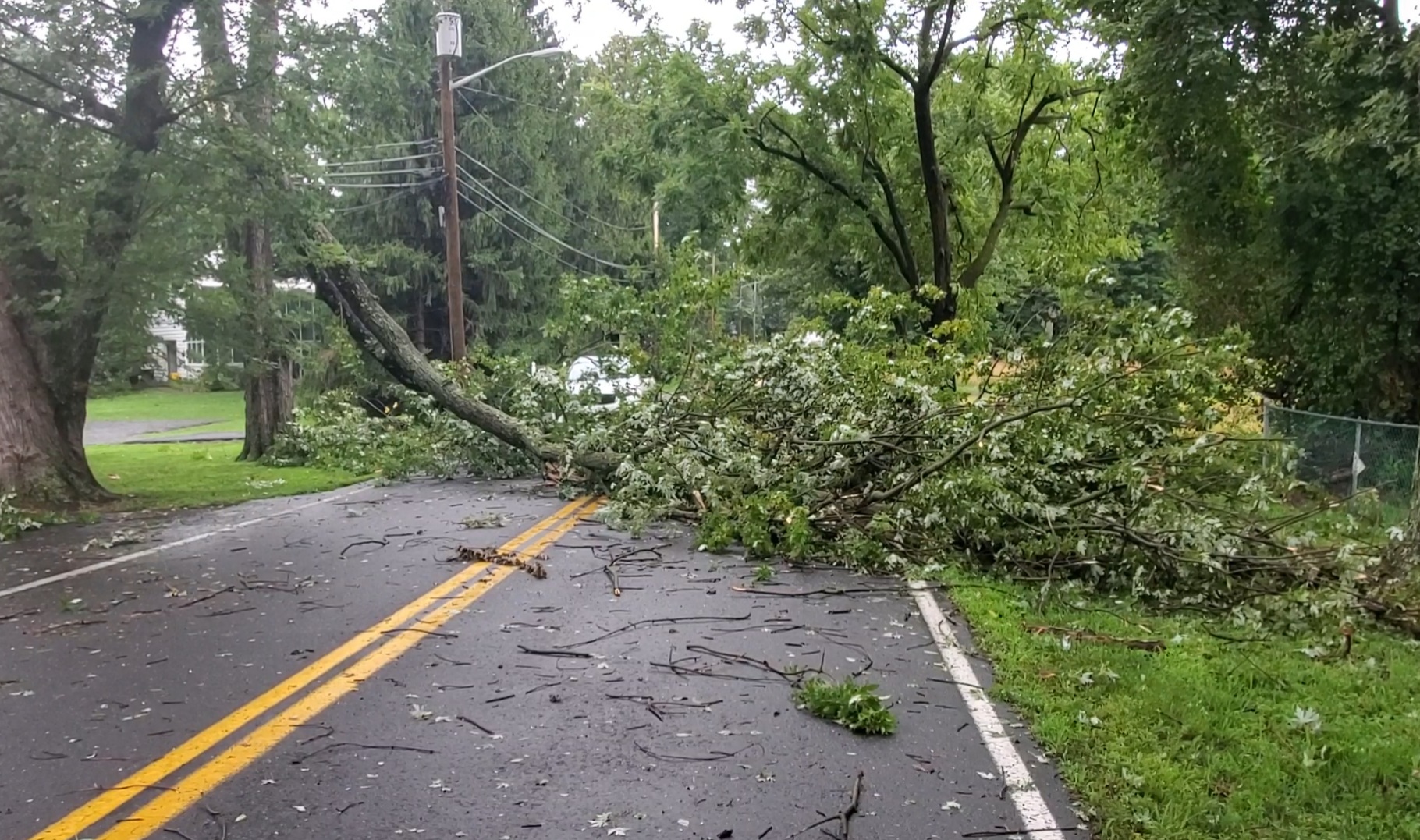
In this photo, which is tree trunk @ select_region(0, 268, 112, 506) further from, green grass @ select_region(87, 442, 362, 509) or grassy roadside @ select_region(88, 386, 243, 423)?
grassy roadside @ select_region(88, 386, 243, 423)

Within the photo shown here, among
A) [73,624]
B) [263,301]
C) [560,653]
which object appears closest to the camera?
[560,653]

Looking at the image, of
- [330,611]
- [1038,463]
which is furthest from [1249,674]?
[330,611]

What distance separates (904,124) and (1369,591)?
42.7ft

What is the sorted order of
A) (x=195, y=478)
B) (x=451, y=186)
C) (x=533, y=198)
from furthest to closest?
(x=533, y=198)
(x=451, y=186)
(x=195, y=478)

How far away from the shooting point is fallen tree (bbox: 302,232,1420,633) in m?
7.28

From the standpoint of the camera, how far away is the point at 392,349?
1465 centimetres

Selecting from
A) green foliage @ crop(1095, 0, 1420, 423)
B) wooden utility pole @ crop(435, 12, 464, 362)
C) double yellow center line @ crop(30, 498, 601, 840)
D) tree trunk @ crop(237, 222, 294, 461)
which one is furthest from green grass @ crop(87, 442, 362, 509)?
green foliage @ crop(1095, 0, 1420, 423)

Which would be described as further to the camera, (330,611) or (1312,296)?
(1312,296)

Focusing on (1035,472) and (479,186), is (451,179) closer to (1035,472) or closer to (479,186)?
(479,186)

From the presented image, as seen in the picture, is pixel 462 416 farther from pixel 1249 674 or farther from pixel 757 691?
pixel 1249 674

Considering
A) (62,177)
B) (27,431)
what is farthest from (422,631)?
(27,431)

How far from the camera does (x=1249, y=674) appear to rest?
221 inches

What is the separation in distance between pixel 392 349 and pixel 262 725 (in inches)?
414

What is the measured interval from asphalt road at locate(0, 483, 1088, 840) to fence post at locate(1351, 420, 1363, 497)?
6367 millimetres
